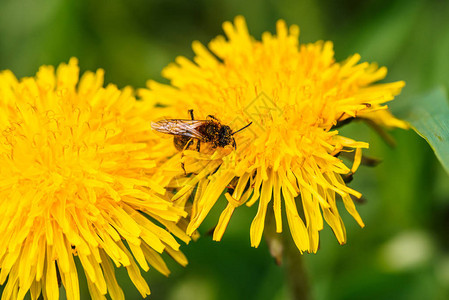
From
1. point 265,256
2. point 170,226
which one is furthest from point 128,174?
→ point 265,256

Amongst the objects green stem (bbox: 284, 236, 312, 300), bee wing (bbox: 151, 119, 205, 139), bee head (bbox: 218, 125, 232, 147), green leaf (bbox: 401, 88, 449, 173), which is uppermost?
bee wing (bbox: 151, 119, 205, 139)

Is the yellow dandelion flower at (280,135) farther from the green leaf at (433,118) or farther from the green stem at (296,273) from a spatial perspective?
the green stem at (296,273)

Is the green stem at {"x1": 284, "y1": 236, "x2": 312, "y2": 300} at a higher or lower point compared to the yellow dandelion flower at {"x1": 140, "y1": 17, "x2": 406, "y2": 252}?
lower

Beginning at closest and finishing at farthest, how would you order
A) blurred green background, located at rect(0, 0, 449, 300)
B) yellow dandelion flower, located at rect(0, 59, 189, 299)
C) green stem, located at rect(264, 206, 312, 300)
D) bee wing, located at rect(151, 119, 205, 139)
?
yellow dandelion flower, located at rect(0, 59, 189, 299) → bee wing, located at rect(151, 119, 205, 139) → green stem, located at rect(264, 206, 312, 300) → blurred green background, located at rect(0, 0, 449, 300)

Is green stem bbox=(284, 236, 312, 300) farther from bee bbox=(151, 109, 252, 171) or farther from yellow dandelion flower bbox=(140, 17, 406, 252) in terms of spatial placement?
bee bbox=(151, 109, 252, 171)

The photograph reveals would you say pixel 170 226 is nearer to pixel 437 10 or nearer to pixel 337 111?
pixel 337 111

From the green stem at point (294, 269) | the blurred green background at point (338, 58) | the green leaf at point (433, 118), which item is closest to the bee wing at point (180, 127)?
the green stem at point (294, 269)

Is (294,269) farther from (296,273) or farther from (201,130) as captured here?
(201,130)

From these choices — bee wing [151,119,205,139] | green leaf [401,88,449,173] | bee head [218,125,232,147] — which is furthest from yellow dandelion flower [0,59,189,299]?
green leaf [401,88,449,173]
